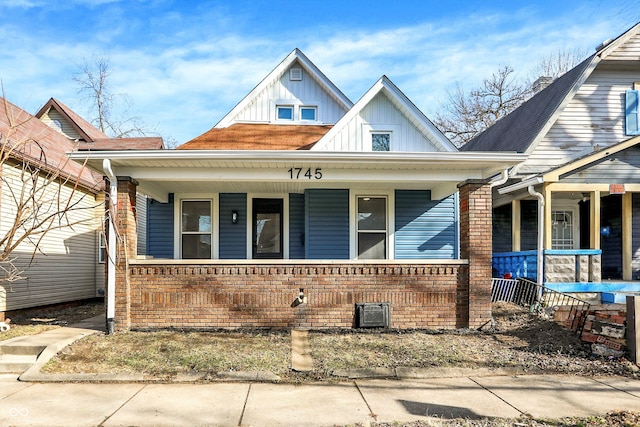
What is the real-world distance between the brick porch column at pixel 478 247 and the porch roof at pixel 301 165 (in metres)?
0.32

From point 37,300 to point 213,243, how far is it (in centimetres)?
417

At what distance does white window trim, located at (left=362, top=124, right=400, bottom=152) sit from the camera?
10.5 metres

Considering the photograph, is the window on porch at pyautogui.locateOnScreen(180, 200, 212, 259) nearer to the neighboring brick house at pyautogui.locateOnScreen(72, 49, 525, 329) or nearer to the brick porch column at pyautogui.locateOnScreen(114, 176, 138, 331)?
the neighboring brick house at pyautogui.locateOnScreen(72, 49, 525, 329)

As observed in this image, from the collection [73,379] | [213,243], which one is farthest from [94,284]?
[73,379]

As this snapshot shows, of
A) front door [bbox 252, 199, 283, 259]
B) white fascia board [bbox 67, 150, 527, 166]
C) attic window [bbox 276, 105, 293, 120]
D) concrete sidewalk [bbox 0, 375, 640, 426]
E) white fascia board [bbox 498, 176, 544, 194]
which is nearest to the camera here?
concrete sidewalk [bbox 0, 375, 640, 426]

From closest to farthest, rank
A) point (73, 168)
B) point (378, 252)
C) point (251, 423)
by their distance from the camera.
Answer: point (251, 423)
point (378, 252)
point (73, 168)

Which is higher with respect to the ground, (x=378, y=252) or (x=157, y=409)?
(x=378, y=252)

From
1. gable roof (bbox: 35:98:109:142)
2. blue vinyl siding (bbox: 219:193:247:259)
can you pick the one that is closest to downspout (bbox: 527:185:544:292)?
blue vinyl siding (bbox: 219:193:247:259)

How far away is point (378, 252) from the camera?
388 inches

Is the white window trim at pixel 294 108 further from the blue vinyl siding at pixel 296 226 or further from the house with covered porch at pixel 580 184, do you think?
the house with covered porch at pixel 580 184

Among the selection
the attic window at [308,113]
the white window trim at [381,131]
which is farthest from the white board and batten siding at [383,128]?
the attic window at [308,113]

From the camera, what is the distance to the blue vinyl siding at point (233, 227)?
33.0 feet

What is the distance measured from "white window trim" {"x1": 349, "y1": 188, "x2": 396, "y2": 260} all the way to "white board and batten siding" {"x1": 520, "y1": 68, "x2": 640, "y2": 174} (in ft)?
12.6

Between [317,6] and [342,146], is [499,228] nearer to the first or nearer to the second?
[342,146]
